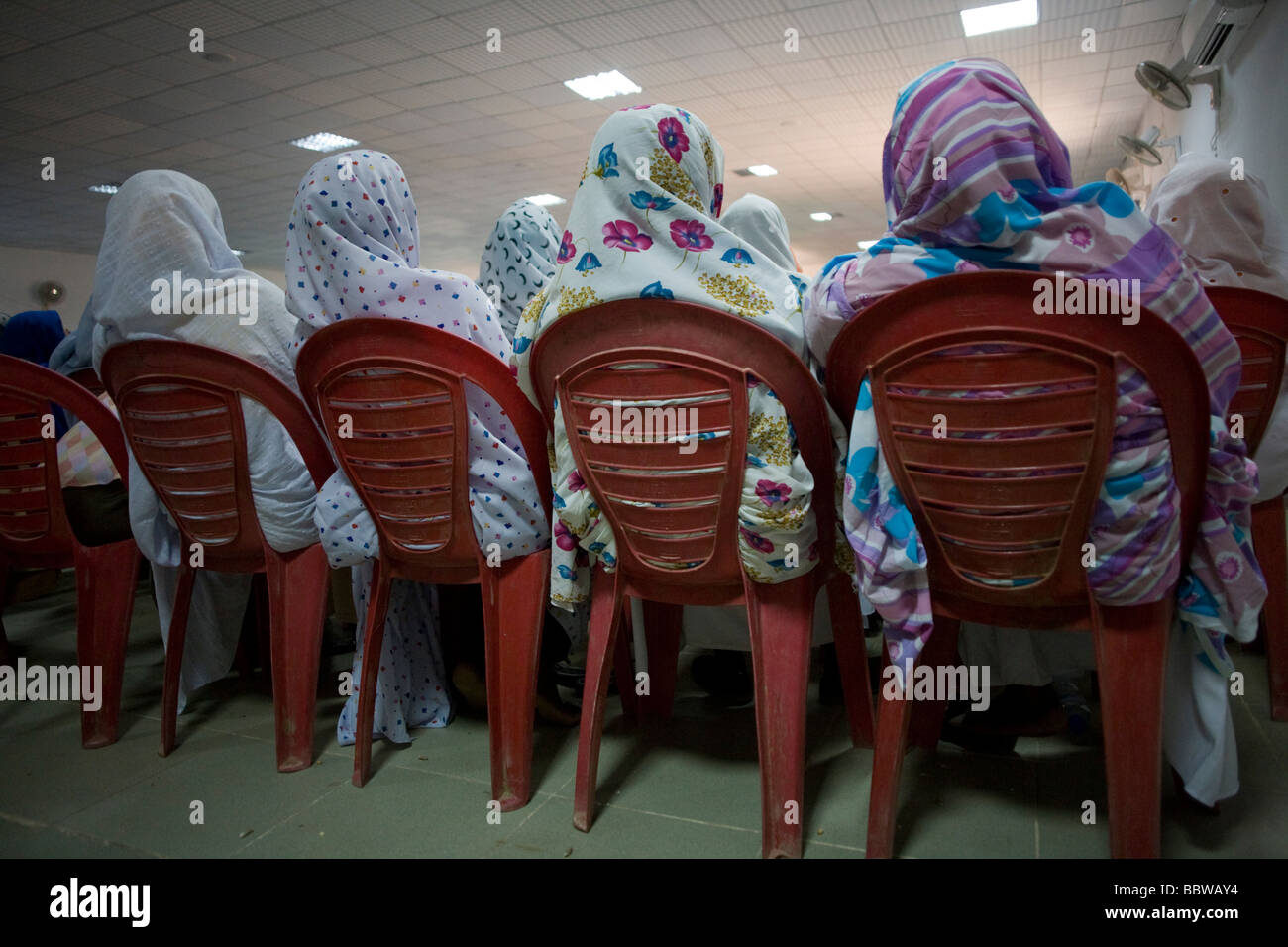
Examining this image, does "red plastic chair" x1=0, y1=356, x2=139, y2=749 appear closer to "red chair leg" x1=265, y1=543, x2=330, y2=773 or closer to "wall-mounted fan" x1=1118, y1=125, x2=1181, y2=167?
"red chair leg" x1=265, y1=543, x2=330, y2=773

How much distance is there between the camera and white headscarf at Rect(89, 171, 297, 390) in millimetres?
1543

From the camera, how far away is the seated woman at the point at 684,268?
112 cm

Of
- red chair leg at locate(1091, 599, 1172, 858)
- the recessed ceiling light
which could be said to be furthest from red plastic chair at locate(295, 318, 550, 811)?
the recessed ceiling light

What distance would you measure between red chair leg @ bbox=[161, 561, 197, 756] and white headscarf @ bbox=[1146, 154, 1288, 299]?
7.03 ft

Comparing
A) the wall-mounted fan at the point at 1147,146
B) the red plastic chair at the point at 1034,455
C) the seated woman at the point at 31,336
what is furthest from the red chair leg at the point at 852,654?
the wall-mounted fan at the point at 1147,146

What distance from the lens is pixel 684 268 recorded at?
113 centimetres

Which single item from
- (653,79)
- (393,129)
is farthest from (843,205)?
(393,129)

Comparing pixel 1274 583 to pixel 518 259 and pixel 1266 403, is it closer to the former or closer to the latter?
pixel 1266 403

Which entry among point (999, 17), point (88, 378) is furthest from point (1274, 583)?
point (999, 17)

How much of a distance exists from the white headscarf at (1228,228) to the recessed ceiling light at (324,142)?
6335mm

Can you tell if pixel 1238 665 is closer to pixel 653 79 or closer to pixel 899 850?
pixel 899 850

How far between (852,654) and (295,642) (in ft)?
3.46

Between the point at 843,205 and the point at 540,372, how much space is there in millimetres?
8758
